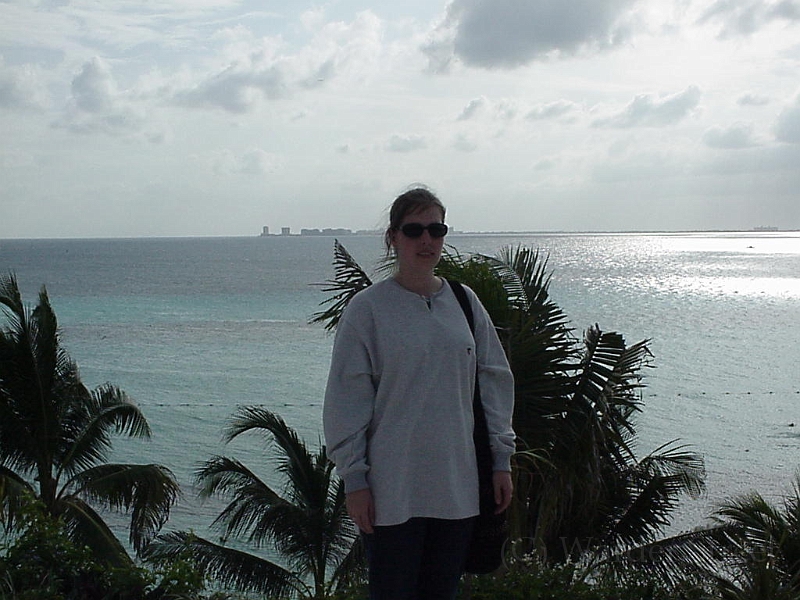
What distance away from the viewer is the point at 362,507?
2777mm

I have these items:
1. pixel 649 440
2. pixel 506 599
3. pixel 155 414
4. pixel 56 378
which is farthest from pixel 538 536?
pixel 155 414

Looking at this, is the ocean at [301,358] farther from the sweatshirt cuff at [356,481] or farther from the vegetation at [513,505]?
the sweatshirt cuff at [356,481]

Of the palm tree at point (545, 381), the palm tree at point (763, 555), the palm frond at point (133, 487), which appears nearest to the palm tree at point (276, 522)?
the palm frond at point (133, 487)

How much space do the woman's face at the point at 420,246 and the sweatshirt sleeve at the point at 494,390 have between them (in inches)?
8.3

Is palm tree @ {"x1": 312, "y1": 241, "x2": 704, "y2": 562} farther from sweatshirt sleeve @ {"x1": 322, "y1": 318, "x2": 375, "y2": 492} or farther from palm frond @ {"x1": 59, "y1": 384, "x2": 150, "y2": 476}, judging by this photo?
palm frond @ {"x1": 59, "y1": 384, "x2": 150, "y2": 476}

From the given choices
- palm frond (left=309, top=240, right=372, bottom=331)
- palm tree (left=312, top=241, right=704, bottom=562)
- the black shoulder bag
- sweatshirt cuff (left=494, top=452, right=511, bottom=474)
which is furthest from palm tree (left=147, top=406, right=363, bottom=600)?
sweatshirt cuff (left=494, top=452, right=511, bottom=474)

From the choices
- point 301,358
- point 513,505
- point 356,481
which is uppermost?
point 356,481

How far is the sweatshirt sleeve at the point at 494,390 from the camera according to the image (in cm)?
295

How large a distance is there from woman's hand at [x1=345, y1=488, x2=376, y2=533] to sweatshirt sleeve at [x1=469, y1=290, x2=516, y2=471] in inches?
17.3

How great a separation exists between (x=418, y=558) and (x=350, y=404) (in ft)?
1.86

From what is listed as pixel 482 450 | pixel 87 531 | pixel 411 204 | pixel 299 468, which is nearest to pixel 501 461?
pixel 482 450

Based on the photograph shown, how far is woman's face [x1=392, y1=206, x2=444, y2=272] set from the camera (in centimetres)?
292

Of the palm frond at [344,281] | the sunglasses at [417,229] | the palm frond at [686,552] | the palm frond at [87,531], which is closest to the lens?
the sunglasses at [417,229]

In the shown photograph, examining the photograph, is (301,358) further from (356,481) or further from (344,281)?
(356,481)
